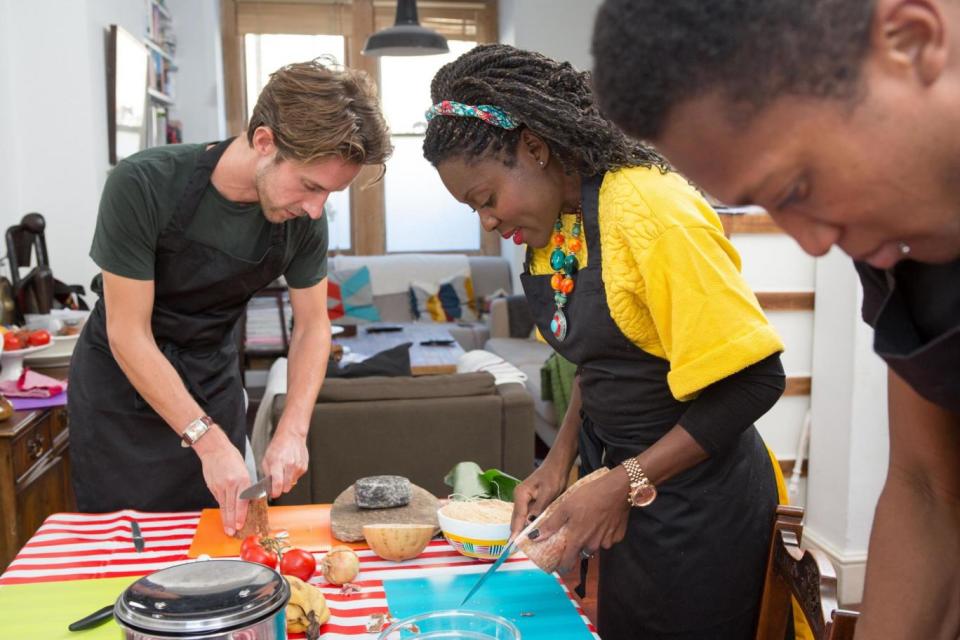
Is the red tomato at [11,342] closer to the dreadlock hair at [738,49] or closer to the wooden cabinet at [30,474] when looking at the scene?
the wooden cabinet at [30,474]

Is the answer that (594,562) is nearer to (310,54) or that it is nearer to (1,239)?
(1,239)

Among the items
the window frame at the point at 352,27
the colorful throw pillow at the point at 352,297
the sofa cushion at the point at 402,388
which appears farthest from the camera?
the window frame at the point at 352,27

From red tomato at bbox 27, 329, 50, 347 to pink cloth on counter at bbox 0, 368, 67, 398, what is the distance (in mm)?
152

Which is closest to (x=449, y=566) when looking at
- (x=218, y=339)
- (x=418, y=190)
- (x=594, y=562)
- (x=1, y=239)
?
(x=218, y=339)

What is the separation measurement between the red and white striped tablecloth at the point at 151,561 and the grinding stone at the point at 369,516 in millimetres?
41

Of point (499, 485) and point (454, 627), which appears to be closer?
point (454, 627)

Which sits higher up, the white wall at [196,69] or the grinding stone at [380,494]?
the white wall at [196,69]

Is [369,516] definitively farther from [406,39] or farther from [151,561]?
[406,39]

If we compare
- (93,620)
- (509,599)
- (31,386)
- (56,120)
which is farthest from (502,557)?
(56,120)

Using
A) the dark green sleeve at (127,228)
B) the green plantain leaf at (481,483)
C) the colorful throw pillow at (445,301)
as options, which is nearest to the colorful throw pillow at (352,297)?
the colorful throw pillow at (445,301)

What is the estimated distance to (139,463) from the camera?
197 cm

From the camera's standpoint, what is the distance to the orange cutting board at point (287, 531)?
1.51 metres

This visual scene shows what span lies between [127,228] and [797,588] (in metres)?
1.31

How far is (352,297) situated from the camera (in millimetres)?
7156
